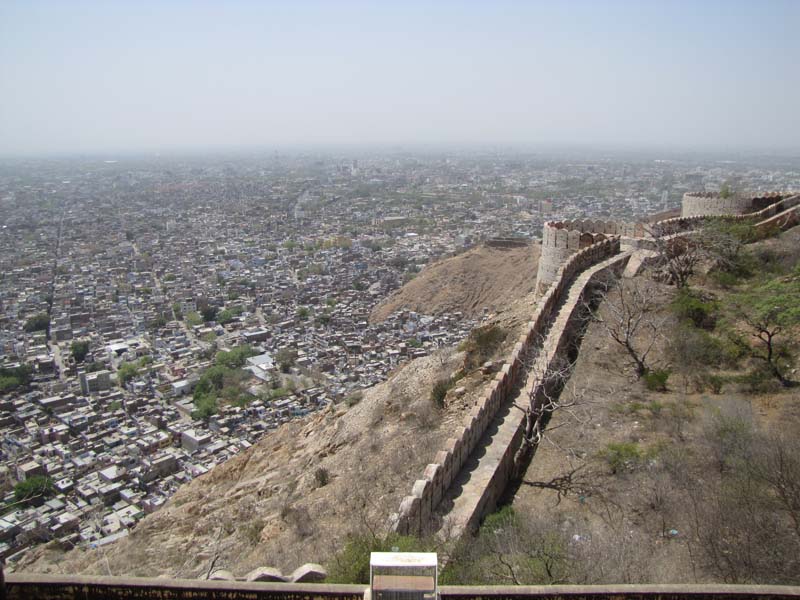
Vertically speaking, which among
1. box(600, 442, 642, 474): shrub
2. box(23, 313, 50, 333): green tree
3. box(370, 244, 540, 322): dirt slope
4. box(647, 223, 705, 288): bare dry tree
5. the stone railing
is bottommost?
box(23, 313, 50, 333): green tree

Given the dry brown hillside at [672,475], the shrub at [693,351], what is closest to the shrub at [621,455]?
the dry brown hillside at [672,475]

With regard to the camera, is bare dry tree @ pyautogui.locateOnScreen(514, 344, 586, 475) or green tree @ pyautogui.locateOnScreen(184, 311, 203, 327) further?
green tree @ pyautogui.locateOnScreen(184, 311, 203, 327)

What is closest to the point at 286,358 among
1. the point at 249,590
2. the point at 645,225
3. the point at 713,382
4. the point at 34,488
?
the point at 34,488

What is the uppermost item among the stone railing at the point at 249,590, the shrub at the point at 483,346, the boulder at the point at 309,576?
the stone railing at the point at 249,590

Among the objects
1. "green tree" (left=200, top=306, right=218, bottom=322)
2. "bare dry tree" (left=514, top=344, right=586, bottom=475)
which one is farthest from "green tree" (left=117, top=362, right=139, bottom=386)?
"bare dry tree" (left=514, top=344, right=586, bottom=475)

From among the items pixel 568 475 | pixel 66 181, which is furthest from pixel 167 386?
pixel 66 181

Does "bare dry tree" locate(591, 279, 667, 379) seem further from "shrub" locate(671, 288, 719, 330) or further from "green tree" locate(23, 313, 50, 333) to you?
"green tree" locate(23, 313, 50, 333)

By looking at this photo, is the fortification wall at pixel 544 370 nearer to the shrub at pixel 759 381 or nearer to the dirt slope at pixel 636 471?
the dirt slope at pixel 636 471
